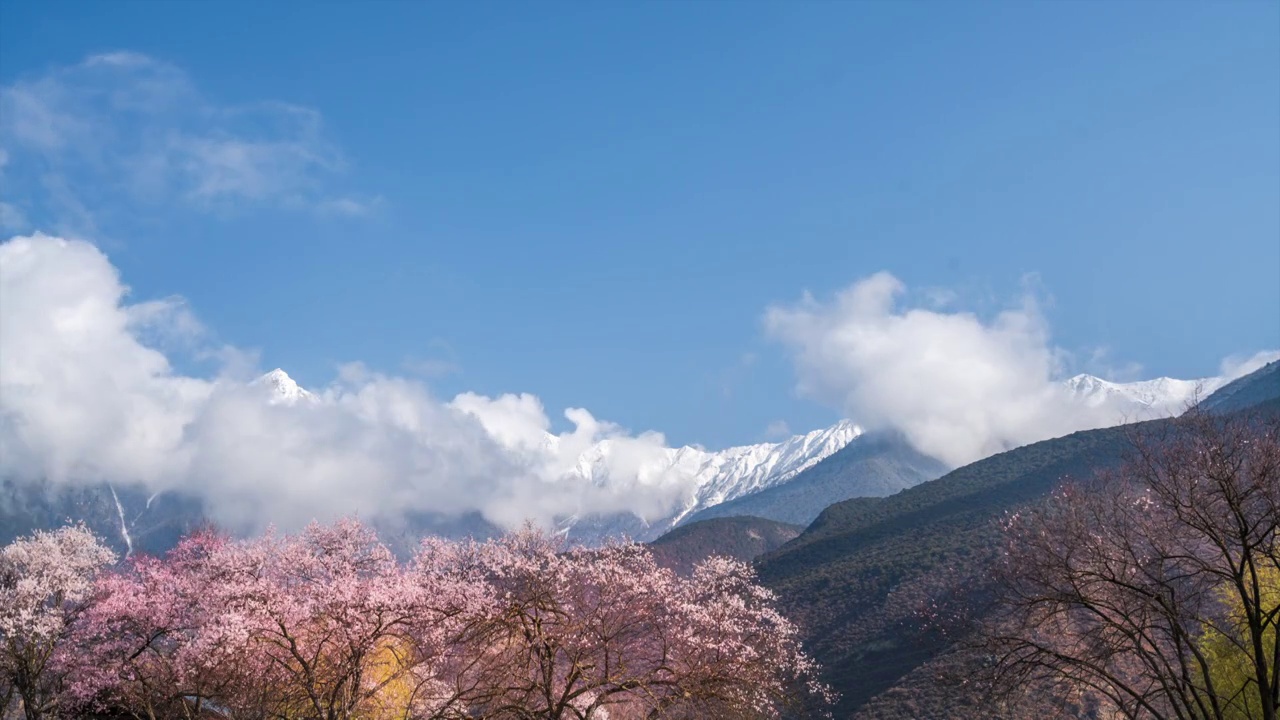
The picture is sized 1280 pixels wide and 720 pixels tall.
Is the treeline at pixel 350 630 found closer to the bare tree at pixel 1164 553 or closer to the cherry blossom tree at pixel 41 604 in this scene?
the cherry blossom tree at pixel 41 604

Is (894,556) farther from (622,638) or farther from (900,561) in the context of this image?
(622,638)

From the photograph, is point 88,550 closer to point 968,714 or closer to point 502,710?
point 502,710

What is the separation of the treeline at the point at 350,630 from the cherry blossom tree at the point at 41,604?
87 mm

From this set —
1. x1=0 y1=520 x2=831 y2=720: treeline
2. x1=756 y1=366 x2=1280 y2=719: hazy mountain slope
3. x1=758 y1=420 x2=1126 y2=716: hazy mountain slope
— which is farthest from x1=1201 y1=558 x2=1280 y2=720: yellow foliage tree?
x1=758 y1=420 x2=1126 y2=716: hazy mountain slope

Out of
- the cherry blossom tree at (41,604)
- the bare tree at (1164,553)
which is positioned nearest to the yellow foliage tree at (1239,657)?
the bare tree at (1164,553)

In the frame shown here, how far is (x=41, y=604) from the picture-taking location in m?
32.6

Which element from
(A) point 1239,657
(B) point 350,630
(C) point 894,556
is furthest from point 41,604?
(C) point 894,556

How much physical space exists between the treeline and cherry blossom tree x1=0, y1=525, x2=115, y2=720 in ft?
0.29

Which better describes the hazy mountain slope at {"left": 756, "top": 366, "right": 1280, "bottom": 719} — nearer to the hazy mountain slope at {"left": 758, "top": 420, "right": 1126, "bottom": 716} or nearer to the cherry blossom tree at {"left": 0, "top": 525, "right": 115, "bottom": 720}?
the hazy mountain slope at {"left": 758, "top": 420, "right": 1126, "bottom": 716}

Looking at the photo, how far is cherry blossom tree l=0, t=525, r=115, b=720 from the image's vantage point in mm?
29938

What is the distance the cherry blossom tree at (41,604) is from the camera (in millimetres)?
29938

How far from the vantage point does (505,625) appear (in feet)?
59.4

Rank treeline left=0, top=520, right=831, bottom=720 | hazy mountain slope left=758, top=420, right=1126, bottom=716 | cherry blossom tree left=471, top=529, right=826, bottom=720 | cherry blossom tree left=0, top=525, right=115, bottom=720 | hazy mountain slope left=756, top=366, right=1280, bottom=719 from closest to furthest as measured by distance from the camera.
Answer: cherry blossom tree left=471, top=529, right=826, bottom=720, treeline left=0, top=520, right=831, bottom=720, cherry blossom tree left=0, top=525, right=115, bottom=720, hazy mountain slope left=756, top=366, right=1280, bottom=719, hazy mountain slope left=758, top=420, right=1126, bottom=716

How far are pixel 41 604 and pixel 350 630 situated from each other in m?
18.6
